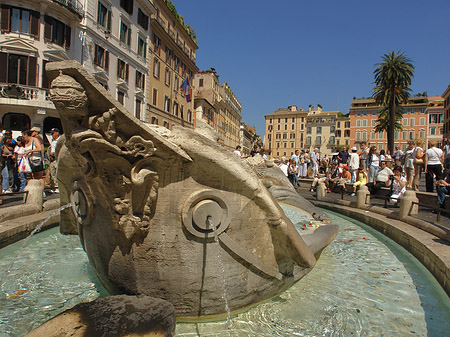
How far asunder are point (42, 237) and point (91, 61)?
2126cm

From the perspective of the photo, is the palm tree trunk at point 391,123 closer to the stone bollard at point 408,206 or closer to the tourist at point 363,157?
the tourist at point 363,157

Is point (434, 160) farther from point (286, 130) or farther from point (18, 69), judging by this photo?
point (286, 130)

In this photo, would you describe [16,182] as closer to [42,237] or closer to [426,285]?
[42,237]

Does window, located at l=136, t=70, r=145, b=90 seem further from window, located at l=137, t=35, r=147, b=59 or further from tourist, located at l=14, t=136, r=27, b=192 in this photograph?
tourist, located at l=14, t=136, r=27, b=192

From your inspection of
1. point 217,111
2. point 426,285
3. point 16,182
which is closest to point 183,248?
point 426,285

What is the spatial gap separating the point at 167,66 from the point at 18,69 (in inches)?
713

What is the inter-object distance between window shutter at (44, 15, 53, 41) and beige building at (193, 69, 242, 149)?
27157mm

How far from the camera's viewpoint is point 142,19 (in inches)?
1185

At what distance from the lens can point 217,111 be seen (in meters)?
62.9

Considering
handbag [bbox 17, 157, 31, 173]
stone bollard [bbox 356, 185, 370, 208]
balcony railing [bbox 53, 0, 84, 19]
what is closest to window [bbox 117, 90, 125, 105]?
balcony railing [bbox 53, 0, 84, 19]

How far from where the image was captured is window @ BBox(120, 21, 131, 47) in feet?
89.2

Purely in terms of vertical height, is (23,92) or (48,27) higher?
(48,27)

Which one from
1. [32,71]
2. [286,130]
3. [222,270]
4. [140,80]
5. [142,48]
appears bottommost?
[222,270]

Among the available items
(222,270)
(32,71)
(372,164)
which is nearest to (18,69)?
(32,71)
